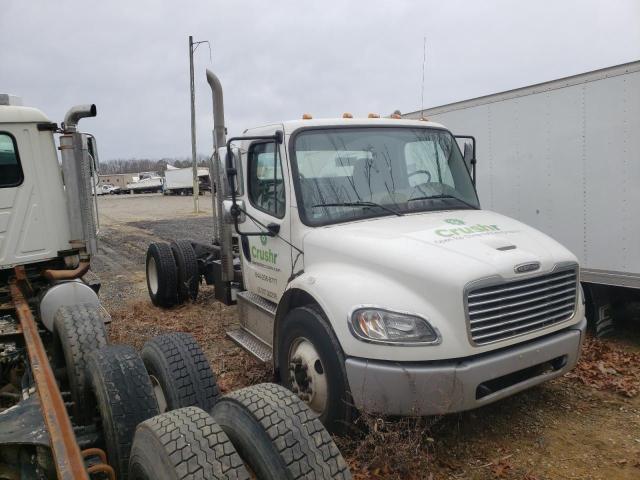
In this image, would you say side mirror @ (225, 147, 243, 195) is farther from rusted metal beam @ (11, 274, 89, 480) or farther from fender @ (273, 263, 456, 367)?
rusted metal beam @ (11, 274, 89, 480)

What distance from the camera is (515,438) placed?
3.79 m

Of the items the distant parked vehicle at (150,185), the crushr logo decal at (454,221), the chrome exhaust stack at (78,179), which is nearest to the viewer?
the crushr logo decal at (454,221)

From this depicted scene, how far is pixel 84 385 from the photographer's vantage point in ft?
11.2

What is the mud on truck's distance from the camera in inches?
83.9

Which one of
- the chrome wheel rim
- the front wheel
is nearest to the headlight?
the front wheel

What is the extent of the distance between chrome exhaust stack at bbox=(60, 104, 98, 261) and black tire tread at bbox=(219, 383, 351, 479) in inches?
162

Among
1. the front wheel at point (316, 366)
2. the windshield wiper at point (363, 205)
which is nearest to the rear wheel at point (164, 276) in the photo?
the front wheel at point (316, 366)

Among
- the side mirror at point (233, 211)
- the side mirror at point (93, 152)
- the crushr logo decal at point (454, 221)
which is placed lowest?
the crushr logo decal at point (454, 221)

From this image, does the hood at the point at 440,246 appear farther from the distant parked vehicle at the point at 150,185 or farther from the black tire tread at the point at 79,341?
the distant parked vehicle at the point at 150,185

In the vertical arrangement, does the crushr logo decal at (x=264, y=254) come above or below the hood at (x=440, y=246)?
below

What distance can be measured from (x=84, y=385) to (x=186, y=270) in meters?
4.53

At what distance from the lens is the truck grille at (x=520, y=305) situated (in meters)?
3.23

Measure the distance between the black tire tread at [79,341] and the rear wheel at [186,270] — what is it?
3.44m

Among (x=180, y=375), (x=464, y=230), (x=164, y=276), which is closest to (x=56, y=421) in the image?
(x=180, y=375)
